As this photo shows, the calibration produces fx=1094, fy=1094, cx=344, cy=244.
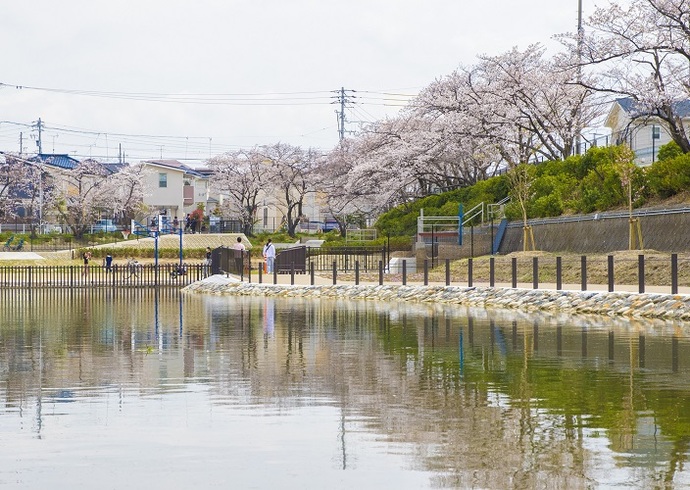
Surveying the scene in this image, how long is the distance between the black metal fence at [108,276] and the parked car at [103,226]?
135ft

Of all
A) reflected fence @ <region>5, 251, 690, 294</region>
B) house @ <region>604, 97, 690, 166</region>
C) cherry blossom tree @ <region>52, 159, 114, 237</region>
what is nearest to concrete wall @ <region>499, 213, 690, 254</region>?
reflected fence @ <region>5, 251, 690, 294</region>

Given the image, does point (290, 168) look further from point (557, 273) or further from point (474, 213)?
point (557, 273)

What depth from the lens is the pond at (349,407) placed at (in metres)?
8.57

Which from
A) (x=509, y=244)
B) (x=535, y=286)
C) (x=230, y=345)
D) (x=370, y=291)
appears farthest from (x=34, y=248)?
(x=230, y=345)

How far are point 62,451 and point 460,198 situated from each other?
5017cm

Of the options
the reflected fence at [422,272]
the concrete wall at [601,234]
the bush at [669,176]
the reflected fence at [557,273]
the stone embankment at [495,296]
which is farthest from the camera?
the bush at [669,176]

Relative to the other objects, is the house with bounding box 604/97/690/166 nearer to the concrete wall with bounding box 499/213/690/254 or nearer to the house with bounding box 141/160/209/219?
the concrete wall with bounding box 499/213/690/254

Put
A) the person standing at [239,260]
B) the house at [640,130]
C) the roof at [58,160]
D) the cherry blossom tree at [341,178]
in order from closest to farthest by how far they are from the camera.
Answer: the person standing at [239,260], the house at [640,130], the cherry blossom tree at [341,178], the roof at [58,160]

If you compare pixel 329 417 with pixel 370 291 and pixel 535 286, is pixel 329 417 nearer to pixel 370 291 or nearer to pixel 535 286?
pixel 535 286

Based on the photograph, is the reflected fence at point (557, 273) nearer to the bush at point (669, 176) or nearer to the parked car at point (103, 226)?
the bush at point (669, 176)

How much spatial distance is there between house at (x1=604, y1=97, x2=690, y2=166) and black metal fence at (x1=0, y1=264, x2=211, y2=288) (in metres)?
20.3

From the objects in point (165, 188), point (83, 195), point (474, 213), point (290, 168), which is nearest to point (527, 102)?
point (474, 213)

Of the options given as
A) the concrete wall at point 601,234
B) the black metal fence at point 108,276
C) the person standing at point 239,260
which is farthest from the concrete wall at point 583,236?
the black metal fence at point 108,276

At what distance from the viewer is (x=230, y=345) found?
1973cm
